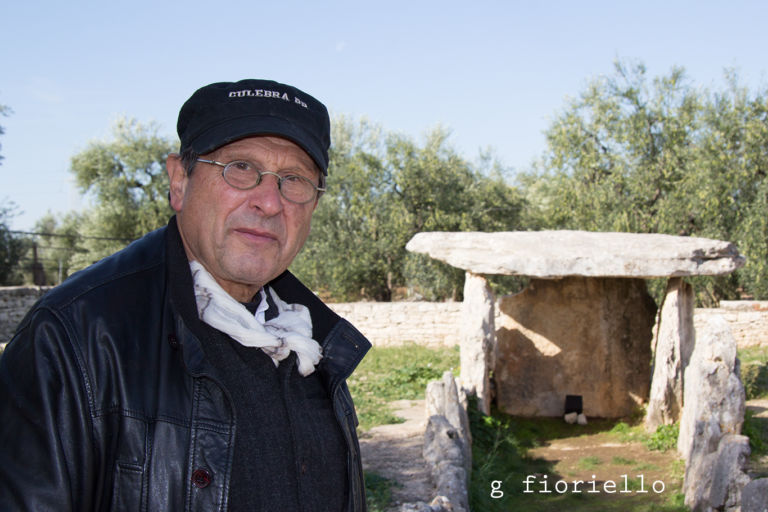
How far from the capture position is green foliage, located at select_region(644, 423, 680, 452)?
8734mm

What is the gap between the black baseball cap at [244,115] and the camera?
1749mm

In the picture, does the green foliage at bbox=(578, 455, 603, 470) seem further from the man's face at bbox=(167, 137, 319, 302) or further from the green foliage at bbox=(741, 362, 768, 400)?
the man's face at bbox=(167, 137, 319, 302)

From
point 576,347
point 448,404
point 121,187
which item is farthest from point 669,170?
point 121,187

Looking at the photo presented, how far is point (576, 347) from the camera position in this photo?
35.3 ft

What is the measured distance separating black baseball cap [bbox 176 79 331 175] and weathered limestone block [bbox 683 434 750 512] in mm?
5055

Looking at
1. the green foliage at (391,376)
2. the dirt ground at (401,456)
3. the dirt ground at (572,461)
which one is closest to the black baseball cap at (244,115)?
the dirt ground at (401,456)

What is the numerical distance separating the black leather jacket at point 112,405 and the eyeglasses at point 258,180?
1.08 feet

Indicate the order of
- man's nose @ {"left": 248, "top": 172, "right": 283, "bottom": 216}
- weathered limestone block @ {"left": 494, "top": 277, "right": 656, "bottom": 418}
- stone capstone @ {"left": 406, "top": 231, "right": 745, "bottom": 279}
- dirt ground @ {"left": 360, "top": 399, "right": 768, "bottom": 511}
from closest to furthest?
man's nose @ {"left": 248, "top": 172, "right": 283, "bottom": 216} → dirt ground @ {"left": 360, "top": 399, "right": 768, "bottom": 511} → stone capstone @ {"left": 406, "top": 231, "right": 745, "bottom": 279} → weathered limestone block @ {"left": 494, "top": 277, "right": 656, "bottom": 418}

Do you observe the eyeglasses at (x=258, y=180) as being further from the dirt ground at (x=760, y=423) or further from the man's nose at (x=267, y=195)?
the dirt ground at (x=760, y=423)

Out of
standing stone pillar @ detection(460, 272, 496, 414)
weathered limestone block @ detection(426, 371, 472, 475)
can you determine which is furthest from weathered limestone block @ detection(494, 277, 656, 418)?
weathered limestone block @ detection(426, 371, 472, 475)

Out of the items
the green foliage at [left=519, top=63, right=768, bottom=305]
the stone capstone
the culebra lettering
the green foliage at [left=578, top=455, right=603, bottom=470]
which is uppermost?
the green foliage at [left=519, top=63, right=768, bottom=305]

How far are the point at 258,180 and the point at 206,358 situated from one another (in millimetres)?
519

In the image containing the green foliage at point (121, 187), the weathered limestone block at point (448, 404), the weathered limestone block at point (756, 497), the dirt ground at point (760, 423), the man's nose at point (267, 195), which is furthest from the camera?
the green foliage at point (121, 187)

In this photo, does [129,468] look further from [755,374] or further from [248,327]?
[755,374]
